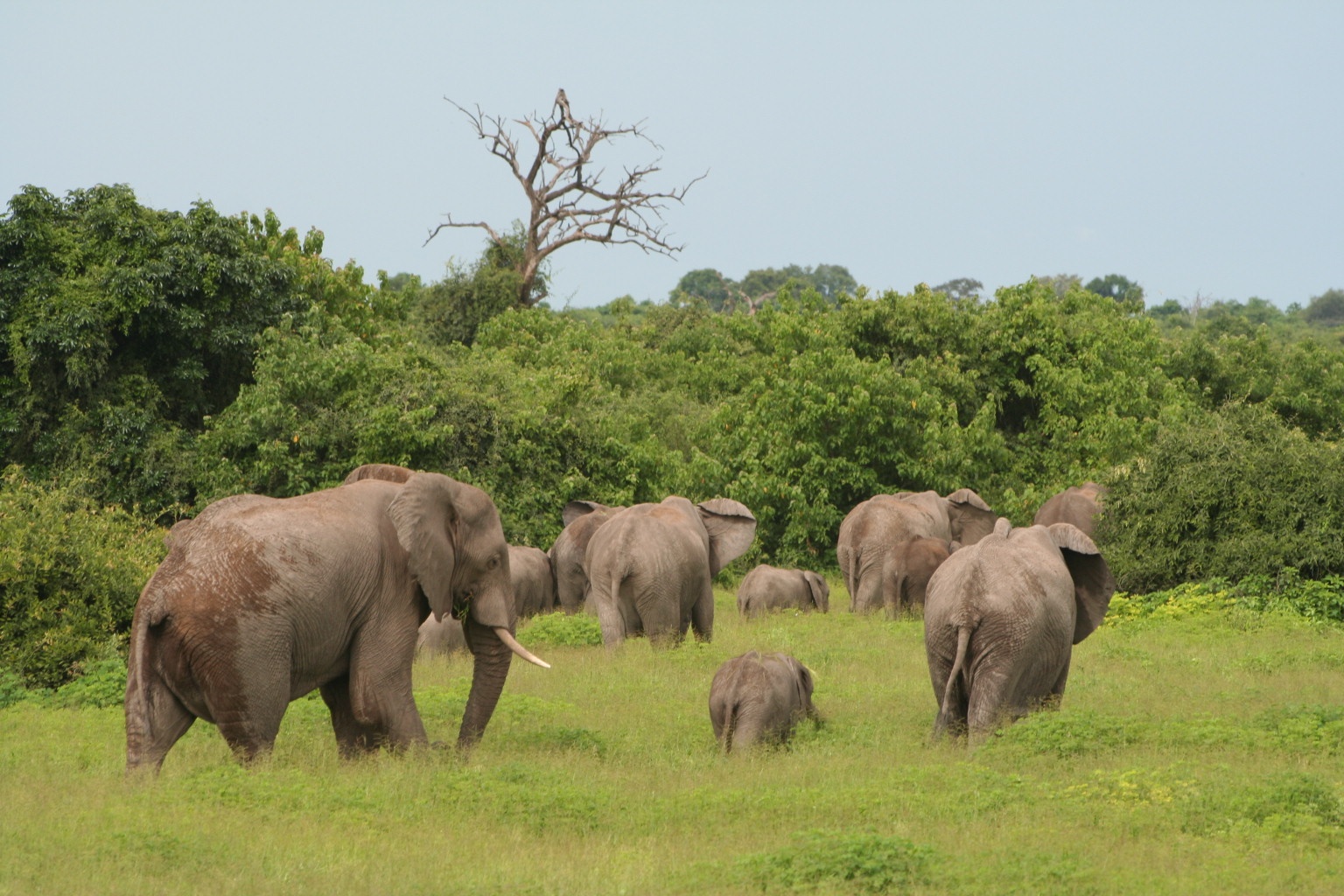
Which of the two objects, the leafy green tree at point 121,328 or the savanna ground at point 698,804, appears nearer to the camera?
the savanna ground at point 698,804

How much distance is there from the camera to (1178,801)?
8883mm

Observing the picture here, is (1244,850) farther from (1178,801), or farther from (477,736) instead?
(477,736)

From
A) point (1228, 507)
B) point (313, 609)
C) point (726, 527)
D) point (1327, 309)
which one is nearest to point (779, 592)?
point (726, 527)

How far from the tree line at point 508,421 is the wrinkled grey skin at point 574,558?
2.19 meters

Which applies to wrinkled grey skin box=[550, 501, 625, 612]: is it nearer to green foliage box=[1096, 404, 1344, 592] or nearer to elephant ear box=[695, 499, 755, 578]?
elephant ear box=[695, 499, 755, 578]

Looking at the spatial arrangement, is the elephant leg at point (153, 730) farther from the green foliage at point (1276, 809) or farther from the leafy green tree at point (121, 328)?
the leafy green tree at point (121, 328)

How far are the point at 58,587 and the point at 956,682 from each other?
893cm

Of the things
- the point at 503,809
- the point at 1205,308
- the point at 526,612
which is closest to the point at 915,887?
the point at 503,809

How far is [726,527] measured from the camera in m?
18.2

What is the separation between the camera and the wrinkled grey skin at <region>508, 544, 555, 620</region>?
19.3 meters

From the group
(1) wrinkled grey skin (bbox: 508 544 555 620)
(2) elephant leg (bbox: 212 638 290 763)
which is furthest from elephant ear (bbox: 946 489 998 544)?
(2) elephant leg (bbox: 212 638 290 763)

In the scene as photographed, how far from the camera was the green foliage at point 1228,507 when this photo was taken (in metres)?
19.0

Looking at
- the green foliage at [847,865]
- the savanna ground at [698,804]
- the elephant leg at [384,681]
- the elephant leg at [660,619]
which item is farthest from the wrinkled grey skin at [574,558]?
the green foliage at [847,865]

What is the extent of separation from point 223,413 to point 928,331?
1420 centimetres
